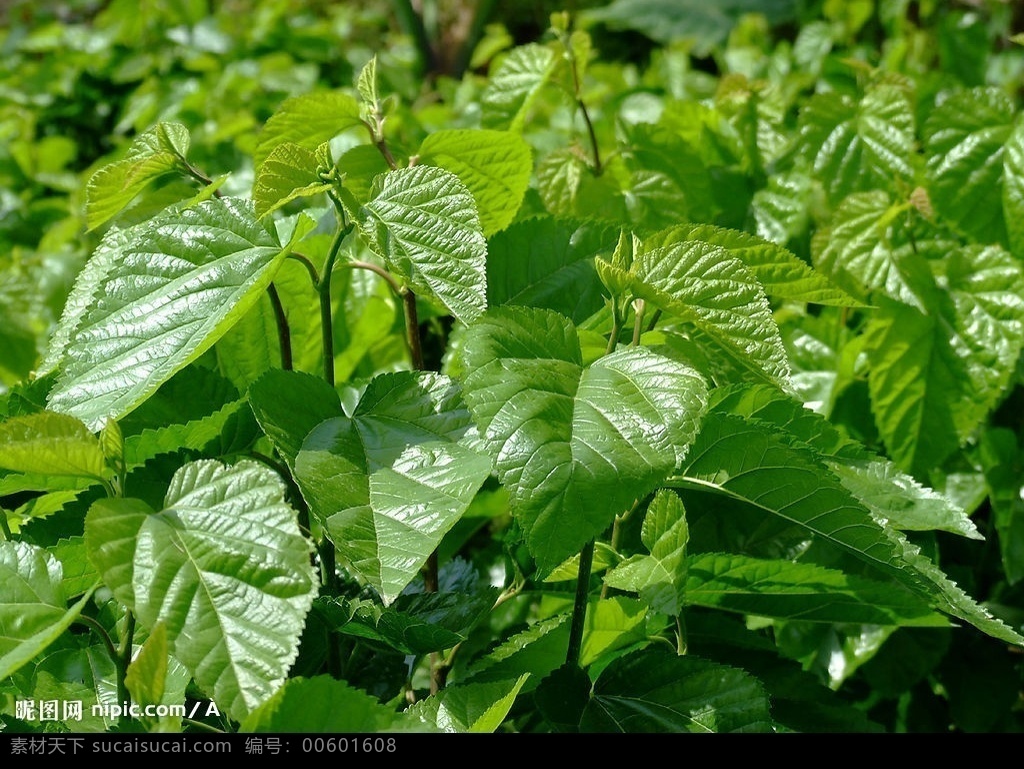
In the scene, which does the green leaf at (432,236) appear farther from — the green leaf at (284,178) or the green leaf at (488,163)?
the green leaf at (488,163)

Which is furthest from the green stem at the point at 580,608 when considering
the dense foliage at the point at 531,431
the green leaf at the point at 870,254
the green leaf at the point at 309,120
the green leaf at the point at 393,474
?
the green leaf at the point at 870,254

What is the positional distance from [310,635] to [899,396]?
2.59 ft

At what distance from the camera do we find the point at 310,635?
914 millimetres

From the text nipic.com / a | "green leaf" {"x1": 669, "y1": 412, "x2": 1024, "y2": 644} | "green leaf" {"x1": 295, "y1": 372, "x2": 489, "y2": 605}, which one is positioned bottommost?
the text nipic.com / a

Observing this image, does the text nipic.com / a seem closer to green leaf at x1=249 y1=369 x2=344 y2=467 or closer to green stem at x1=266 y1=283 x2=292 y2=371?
green leaf at x1=249 y1=369 x2=344 y2=467

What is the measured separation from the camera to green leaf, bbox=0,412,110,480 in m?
0.74

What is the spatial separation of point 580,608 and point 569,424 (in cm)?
17

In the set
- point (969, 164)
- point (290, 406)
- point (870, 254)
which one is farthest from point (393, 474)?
point (969, 164)

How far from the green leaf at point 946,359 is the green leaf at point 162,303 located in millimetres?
790

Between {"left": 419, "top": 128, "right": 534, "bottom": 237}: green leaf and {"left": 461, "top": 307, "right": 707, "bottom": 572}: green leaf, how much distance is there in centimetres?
26

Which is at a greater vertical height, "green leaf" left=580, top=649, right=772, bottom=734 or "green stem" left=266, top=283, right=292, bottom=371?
"green stem" left=266, top=283, right=292, bottom=371

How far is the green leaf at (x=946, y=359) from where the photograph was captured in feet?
4.18

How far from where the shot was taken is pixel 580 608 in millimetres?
849

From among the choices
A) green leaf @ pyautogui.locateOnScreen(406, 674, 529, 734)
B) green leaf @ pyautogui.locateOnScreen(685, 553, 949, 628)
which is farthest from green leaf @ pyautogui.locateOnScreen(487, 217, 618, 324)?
green leaf @ pyautogui.locateOnScreen(406, 674, 529, 734)
